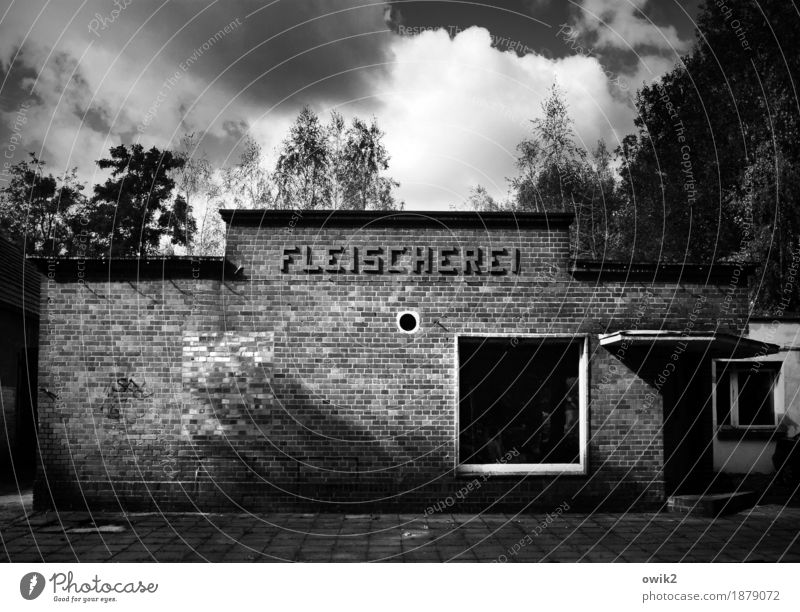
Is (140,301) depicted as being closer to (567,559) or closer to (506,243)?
(506,243)

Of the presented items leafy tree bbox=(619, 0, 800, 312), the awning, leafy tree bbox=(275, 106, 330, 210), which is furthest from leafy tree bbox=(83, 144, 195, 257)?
the awning

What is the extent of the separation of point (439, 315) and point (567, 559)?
4123mm

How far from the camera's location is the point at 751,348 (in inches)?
397

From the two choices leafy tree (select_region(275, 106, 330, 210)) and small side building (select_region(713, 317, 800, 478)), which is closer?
small side building (select_region(713, 317, 800, 478))

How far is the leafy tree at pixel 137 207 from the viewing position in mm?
31031

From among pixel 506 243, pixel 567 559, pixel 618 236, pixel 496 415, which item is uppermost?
pixel 618 236

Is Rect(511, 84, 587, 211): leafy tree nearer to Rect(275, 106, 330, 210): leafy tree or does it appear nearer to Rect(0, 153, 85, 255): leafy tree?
Rect(275, 106, 330, 210): leafy tree

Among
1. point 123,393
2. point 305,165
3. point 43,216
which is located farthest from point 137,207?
point 123,393

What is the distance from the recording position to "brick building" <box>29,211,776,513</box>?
9.99m

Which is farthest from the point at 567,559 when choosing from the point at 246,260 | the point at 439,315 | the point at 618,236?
the point at 618,236

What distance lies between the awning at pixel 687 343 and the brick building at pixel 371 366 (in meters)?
0.05

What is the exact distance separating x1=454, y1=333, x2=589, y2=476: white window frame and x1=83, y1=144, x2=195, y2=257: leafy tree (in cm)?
2338

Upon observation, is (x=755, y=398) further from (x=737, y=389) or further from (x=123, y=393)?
(x=123, y=393)
